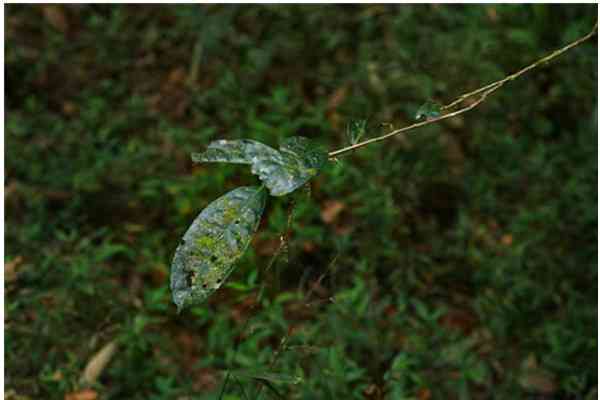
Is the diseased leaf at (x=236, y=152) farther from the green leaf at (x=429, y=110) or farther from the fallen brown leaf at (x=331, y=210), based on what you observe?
the fallen brown leaf at (x=331, y=210)

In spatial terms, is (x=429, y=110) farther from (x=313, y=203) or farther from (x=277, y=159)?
(x=313, y=203)

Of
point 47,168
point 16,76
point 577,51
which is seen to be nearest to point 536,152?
point 577,51

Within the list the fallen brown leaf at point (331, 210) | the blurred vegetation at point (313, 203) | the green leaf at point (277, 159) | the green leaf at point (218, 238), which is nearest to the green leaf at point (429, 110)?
the green leaf at point (277, 159)

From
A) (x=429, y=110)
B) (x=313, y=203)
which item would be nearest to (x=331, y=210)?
(x=313, y=203)

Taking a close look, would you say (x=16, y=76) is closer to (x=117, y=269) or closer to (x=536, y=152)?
(x=117, y=269)

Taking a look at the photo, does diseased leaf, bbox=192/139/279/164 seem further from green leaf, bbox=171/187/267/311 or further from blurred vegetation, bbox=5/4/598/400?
blurred vegetation, bbox=5/4/598/400

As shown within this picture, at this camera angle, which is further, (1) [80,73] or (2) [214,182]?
(1) [80,73]
